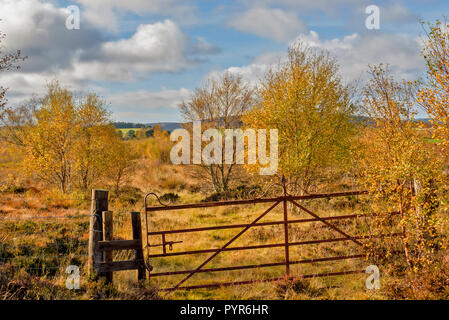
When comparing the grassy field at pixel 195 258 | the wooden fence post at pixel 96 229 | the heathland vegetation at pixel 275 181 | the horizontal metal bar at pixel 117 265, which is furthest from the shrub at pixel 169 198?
the horizontal metal bar at pixel 117 265

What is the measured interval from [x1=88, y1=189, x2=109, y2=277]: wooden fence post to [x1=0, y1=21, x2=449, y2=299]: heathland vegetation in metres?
0.35

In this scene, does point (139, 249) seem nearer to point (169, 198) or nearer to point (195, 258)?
point (195, 258)

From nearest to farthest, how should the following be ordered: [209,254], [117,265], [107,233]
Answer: [117,265]
[107,233]
[209,254]

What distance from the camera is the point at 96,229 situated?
20.9 ft

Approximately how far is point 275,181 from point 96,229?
11.9 metres

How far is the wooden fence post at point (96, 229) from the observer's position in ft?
20.4

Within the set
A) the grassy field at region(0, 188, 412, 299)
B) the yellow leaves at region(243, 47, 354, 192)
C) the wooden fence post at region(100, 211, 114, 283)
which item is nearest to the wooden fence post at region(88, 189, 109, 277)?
the wooden fence post at region(100, 211, 114, 283)

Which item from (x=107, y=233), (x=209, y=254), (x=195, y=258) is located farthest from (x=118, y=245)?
(x=209, y=254)

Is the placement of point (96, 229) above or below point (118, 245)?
above

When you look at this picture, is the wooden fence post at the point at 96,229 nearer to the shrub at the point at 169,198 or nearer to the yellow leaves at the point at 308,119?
the yellow leaves at the point at 308,119

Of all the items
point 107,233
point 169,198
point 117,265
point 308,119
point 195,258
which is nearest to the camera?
point 117,265

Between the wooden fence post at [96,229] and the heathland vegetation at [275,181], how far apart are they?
347 millimetres

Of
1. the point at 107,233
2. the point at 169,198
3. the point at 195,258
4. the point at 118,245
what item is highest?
the point at 107,233
